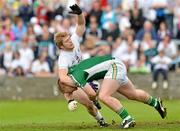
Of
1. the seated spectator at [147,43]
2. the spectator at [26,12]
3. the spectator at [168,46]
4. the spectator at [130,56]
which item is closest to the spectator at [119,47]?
the spectator at [130,56]

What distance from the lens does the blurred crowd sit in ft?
84.8

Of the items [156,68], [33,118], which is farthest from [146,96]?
[156,68]

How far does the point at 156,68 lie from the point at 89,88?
11.7 m

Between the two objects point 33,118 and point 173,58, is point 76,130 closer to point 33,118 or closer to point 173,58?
point 33,118

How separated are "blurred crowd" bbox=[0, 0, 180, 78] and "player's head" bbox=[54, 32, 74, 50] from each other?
442 inches

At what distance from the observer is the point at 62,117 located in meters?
18.0

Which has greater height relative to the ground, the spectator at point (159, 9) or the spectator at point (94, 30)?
the spectator at point (159, 9)

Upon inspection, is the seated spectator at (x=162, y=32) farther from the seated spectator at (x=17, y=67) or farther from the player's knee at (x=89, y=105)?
the player's knee at (x=89, y=105)

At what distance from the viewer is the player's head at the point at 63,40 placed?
13688 millimetres

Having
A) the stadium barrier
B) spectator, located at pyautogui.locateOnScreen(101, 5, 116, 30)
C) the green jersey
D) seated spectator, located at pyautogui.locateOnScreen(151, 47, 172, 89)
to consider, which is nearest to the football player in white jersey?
the green jersey

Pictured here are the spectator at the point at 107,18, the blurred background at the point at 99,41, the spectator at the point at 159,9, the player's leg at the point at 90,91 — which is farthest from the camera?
the spectator at the point at 107,18

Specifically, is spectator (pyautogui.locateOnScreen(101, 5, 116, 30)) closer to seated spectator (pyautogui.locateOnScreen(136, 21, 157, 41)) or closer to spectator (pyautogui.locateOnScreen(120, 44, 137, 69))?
seated spectator (pyautogui.locateOnScreen(136, 21, 157, 41))

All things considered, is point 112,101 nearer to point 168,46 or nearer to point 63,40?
point 63,40

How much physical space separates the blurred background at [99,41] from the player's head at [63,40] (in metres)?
11.2
